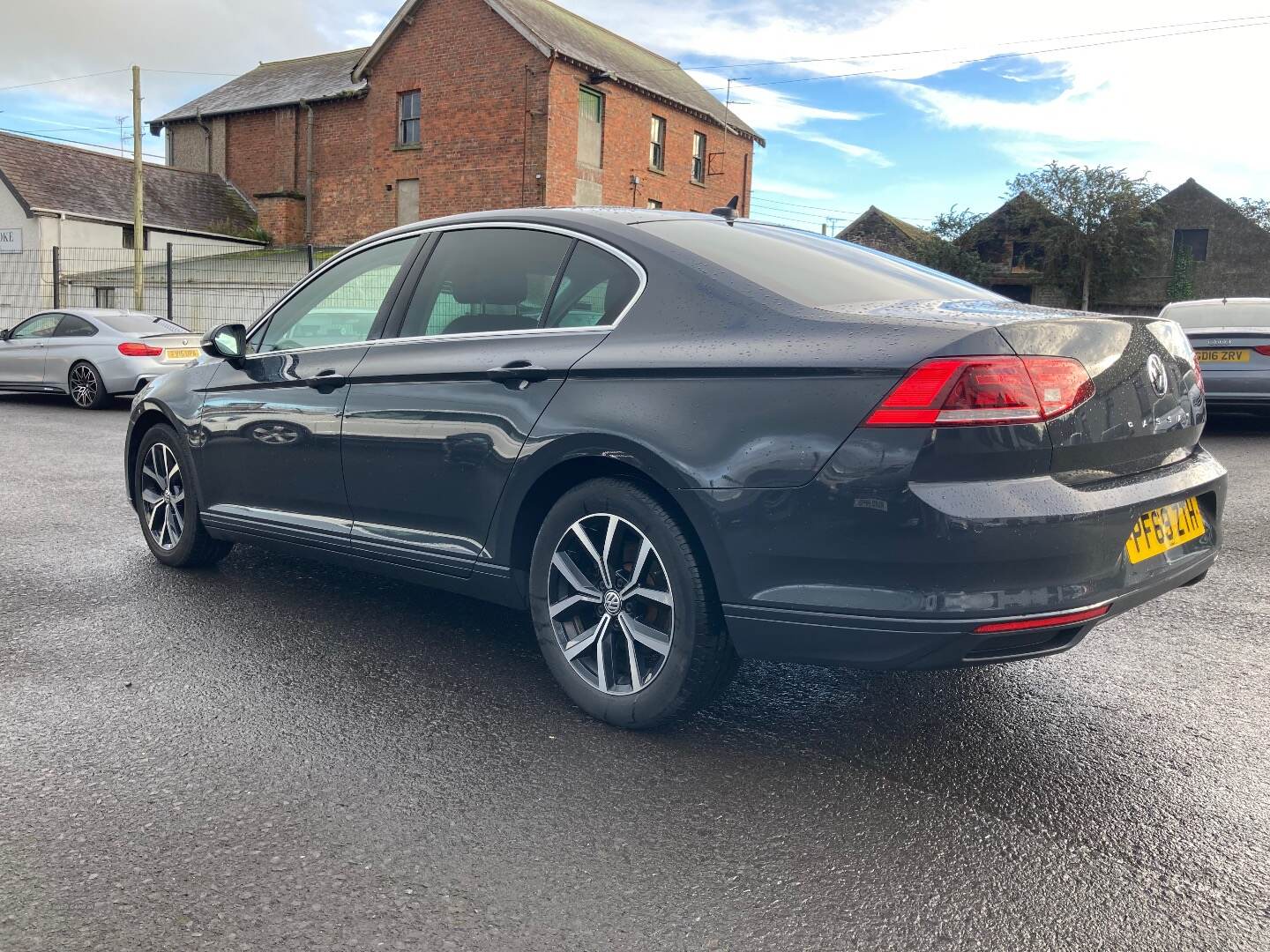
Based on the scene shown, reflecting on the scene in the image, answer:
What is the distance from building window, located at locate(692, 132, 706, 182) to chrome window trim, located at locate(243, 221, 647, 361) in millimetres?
32334

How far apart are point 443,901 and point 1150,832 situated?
5.55ft

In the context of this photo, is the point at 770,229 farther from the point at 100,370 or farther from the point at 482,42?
the point at 482,42

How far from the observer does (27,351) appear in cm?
1503

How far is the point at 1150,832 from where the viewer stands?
2.71 m

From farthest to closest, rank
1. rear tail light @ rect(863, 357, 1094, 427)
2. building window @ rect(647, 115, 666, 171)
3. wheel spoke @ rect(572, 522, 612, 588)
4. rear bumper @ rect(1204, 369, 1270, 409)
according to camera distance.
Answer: building window @ rect(647, 115, 666, 171) → rear bumper @ rect(1204, 369, 1270, 409) → wheel spoke @ rect(572, 522, 612, 588) → rear tail light @ rect(863, 357, 1094, 427)

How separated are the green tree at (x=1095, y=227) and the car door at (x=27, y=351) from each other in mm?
36184

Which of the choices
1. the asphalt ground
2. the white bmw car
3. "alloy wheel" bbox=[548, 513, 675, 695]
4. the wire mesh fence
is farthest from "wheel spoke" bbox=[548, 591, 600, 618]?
the wire mesh fence

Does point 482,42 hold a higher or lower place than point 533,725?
higher

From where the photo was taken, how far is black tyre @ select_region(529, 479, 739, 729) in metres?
3.10

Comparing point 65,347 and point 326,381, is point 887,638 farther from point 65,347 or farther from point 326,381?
point 65,347

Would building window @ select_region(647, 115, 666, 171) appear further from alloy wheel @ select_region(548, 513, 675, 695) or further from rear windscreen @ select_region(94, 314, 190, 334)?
alloy wheel @ select_region(548, 513, 675, 695)

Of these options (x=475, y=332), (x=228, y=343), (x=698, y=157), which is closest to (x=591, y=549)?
(x=475, y=332)

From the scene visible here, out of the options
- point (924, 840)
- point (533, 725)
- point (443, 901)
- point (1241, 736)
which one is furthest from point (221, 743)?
point (1241, 736)

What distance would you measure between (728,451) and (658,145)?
3228cm
